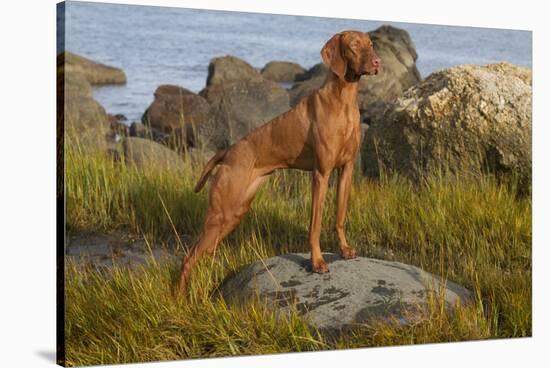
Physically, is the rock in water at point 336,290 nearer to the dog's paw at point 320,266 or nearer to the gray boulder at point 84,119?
the dog's paw at point 320,266

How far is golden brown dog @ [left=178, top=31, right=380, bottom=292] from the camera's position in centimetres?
546

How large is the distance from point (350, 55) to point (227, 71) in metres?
2.33

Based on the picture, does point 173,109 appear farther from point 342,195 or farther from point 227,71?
point 342,195

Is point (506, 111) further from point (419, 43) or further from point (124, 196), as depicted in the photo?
point (124, 196)

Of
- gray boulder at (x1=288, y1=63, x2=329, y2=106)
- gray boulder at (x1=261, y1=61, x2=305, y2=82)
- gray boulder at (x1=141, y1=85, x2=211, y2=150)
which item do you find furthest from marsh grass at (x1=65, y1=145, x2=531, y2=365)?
gray boulder at (x1=288, y1=63, x2=329, y2=106)

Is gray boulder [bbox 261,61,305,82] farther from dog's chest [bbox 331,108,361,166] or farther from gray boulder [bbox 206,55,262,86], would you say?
dog's chest [bbox 331,108,361,166]

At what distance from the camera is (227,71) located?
767 centimetres

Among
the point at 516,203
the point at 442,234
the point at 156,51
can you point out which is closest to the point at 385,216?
the point at 442,234

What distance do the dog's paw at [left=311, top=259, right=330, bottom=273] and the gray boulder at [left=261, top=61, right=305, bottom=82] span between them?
234 centimetres

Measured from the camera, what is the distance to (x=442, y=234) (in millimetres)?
6535

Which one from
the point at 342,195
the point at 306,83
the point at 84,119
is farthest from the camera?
the point at 306,83

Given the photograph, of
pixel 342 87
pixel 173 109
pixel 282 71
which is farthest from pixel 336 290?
pixel 282 71

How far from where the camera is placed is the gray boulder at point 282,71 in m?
7.57

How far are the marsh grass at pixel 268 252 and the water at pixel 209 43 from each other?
74 centimetres
